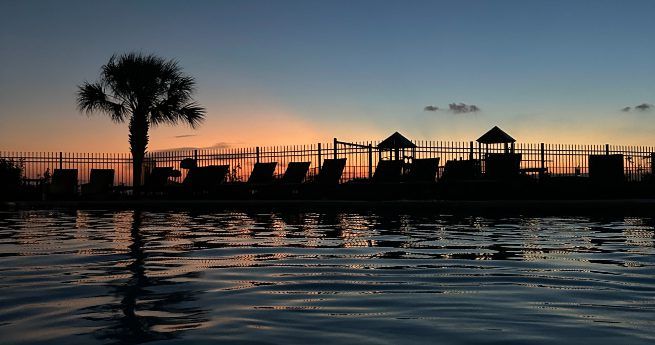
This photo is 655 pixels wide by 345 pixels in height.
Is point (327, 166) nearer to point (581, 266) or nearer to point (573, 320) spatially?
point (581, 266)

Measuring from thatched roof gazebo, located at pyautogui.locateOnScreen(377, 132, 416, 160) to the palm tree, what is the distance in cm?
679

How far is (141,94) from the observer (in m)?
23.0

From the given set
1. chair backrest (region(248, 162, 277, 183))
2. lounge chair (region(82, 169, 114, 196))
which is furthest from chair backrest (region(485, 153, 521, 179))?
lounge chair (region(82, 169, 114, 196))

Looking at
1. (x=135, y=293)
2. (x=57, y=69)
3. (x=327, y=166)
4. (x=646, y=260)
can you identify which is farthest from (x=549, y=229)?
(x=57, y=69)

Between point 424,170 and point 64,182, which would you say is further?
point 64,182

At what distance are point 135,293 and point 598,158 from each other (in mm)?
15689

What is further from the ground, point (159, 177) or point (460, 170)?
point (460, 170)

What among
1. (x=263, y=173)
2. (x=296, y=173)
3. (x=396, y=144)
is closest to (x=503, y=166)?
(x=396, y=144)

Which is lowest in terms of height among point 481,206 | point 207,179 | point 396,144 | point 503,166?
point 481,206

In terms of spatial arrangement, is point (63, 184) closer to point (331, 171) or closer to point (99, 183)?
point (99, 183)

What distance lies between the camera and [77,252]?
5852 millimetres

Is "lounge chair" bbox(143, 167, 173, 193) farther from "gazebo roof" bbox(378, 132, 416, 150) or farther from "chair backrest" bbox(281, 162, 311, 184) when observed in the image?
"gazebo roof" bbox(378, 132, 416, 150)

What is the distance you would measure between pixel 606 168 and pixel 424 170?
14.6 ft

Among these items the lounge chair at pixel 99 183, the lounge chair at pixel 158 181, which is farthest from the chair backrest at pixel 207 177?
the lounge chair at pixel 99 183
